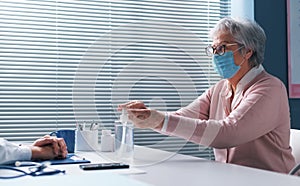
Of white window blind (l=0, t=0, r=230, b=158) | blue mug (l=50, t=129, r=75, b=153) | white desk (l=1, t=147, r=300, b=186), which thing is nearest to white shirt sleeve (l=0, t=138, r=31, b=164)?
white desk (l=1, t=147, r=300, b=186)

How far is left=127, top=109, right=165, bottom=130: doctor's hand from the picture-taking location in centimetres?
154

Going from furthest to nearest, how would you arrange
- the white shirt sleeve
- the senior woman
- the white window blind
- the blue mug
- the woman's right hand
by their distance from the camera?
the white window blind, the blue mug, the senior woman, the woman's right hand, the white shirt sleeve

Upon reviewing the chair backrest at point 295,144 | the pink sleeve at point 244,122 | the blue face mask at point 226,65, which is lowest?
the chair backrest at point 295,144

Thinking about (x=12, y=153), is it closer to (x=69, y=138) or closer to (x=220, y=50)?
(x=69, y=138)

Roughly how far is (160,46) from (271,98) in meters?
1.17

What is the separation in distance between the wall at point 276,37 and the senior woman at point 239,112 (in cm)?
102

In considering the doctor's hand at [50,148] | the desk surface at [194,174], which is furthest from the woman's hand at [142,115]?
the doctor's hand at [50,148]

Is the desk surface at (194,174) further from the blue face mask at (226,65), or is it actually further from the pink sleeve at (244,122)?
the blue face mask at (226,65)

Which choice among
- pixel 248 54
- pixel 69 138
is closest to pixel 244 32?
pixel 248 54

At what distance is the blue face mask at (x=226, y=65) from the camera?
Result: 1934mm

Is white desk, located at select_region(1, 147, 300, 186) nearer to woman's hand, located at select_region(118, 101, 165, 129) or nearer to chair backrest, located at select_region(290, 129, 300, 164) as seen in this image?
woman's hand, located at select_region(118, 101, 165, 129)

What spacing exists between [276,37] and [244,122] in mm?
1475

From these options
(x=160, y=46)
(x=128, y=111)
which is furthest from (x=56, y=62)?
(x=128, y=111)

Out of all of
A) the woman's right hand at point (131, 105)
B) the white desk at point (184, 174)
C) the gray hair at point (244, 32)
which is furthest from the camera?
the gray hair at point (244, 32)
